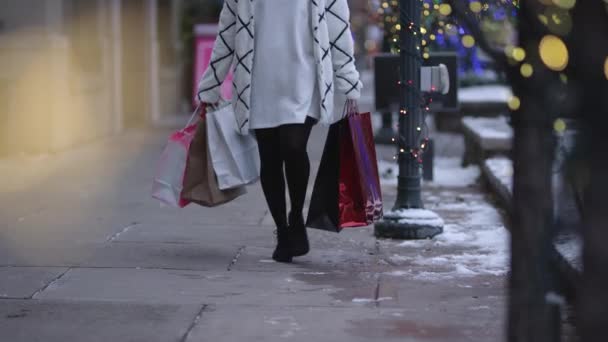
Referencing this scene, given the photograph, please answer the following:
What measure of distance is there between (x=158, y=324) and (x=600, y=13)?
8.69 feet

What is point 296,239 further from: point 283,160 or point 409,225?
point 409,225

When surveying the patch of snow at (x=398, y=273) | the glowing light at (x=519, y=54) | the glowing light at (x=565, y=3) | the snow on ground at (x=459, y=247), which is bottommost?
the snow on ground at (x=459, y=247)

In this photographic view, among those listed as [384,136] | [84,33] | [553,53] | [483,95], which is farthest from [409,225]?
[483,95]

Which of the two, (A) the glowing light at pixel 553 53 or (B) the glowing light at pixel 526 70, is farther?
(B) the glowing light at pixel 526 70

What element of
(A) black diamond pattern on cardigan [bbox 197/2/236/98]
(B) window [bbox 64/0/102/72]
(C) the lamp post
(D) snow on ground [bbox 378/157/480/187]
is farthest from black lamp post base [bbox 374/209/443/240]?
(B) window [bbox 64/0/102/72]

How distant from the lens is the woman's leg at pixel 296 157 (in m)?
5.82

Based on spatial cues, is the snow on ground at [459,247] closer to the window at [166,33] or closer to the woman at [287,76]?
the woman at [287,76]

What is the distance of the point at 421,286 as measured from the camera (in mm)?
5500

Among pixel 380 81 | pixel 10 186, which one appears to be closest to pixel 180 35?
pixel 380 81

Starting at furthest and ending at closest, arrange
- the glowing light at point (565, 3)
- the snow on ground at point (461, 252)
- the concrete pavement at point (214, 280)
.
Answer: the snow on ground at point (461, 252), the concrete pavement at point (214, 280), the glowing light at point (565, 3)

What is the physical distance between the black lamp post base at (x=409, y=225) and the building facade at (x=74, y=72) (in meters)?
5.88

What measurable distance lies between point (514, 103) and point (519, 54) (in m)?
0.13

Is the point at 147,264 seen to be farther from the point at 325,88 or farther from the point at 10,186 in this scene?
the point at 10,186

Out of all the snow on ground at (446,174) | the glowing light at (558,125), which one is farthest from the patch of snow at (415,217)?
the glowing light at (558,125)
